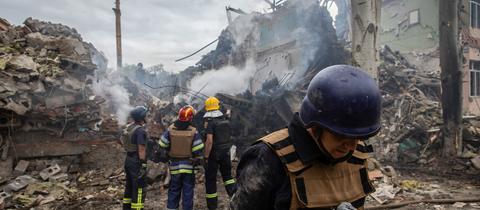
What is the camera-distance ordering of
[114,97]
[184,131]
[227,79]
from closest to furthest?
[184,131], [114,97], [227,79]

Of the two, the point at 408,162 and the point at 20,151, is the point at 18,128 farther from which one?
the point at 408,162

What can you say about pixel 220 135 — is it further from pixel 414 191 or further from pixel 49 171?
pixel 49 171

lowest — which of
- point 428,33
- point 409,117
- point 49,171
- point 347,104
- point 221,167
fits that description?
point 49,171

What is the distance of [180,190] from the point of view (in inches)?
191

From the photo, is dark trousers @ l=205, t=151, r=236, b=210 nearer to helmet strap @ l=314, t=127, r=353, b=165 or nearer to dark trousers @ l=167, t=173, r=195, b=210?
→ dark trousers @ l=167, t=173, r=195, b=210

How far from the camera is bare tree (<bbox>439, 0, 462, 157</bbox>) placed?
26.1 ft

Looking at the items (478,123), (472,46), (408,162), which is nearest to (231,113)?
(408,162)

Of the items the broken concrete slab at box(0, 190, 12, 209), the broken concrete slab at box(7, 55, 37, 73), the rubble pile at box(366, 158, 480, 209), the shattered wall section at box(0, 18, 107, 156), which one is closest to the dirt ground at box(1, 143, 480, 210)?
the rubble pile at box(366, 158, 480, 209)

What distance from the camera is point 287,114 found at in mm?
8828

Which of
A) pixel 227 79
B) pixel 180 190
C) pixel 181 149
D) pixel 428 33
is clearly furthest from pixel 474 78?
pixel 180 190

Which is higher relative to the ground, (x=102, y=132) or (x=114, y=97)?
(x=114, y=97)

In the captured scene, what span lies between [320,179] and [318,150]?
132 millimetres

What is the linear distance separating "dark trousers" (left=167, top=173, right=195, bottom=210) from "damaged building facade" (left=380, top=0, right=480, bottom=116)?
1387cm

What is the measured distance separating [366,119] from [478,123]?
39.7 feet
